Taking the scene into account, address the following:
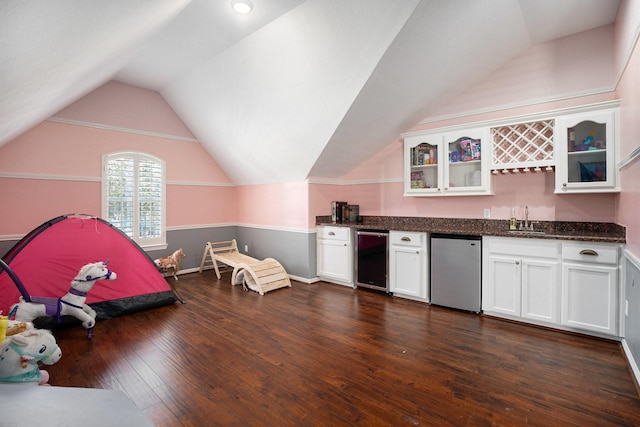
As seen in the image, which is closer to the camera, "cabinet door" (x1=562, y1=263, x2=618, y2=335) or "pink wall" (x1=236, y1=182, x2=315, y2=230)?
"cabinet door" (x1=562, y1=263, x2=618, y2=335)

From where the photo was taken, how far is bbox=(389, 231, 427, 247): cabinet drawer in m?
3.68

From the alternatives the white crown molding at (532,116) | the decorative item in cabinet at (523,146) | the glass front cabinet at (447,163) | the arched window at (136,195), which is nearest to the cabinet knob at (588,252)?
the decorative item in cabinet at (523,146)

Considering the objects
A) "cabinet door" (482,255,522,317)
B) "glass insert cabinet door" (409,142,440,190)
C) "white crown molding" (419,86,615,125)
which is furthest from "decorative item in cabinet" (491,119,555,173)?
"cabinet door" (482,255,522,317)

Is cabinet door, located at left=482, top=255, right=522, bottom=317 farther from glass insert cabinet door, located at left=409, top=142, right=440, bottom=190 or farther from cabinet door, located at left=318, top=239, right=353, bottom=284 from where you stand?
cabinet door, located at left=318, top=239, right=353, bottom=284

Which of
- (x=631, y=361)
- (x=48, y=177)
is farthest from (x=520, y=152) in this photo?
(x=48, y=177)

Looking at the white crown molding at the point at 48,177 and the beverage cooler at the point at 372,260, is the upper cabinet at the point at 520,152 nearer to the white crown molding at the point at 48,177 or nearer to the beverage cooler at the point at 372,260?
the beverage cooler at the point at 372,260

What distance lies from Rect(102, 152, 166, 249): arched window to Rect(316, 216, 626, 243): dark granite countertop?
2.65 metres

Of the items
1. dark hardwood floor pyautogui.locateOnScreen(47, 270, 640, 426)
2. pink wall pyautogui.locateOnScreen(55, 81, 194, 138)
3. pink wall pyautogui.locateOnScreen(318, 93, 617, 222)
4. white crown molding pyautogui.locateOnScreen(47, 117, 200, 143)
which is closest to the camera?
dark hardwood floor pyautogui.locateOnScreen(47, 270, 640, 426)

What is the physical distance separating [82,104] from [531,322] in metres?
6.11

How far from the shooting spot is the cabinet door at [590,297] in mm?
2613

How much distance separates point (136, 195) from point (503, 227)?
204 inches

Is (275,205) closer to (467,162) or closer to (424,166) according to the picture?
(424,166)

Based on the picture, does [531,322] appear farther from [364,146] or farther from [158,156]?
[158,156]

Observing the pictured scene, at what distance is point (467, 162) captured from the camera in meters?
3.68
